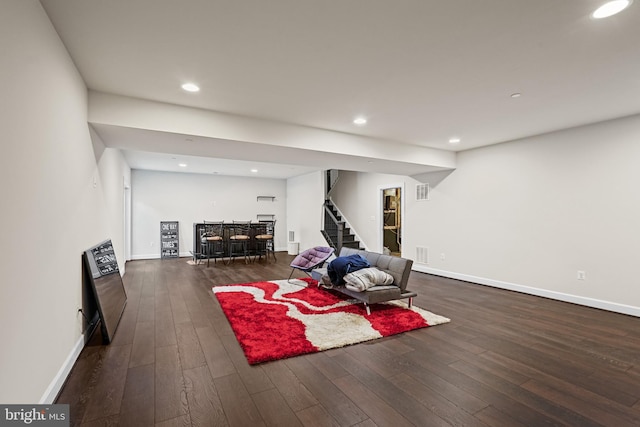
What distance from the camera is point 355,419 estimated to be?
1.97 meters

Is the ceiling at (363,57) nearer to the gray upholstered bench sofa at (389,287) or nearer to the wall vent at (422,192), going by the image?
the gray upholstered bench sofa at (389,287)

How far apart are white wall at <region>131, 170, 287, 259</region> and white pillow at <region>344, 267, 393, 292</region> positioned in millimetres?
6802

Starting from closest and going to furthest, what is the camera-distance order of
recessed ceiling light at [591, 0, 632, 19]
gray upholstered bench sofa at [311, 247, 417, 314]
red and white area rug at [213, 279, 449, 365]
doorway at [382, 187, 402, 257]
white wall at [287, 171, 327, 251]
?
1. recessed ceiling light at [591, 0, 632, 19]
2. red and white area rug at [213, 279, 449, 365]
3. gray upholstered bench sofa at [311, 247, 417, 314]
4. white wall at [287, 171, 327, 251]
5. doorway at [382, 187, 402, 257]

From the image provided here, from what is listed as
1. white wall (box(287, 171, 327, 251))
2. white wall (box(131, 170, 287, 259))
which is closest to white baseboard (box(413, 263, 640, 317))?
white wall (box(287, 171, 327, 251))

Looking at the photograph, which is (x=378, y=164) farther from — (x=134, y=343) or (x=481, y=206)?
(x=134, y=343)

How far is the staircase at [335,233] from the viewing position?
816cm

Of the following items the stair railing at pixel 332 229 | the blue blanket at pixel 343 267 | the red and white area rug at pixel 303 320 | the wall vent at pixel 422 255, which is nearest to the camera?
the red and white area rug at pixel 303 320

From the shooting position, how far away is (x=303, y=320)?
3705 millimetres

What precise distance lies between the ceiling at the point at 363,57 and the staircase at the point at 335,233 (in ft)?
14.8

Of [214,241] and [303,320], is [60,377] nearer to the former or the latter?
[303,320]

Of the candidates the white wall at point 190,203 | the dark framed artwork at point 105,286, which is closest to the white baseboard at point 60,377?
the dark framed artwork at point 105,286

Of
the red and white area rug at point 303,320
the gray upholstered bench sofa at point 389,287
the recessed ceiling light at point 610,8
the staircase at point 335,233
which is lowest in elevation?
the red and white area rug at point 303,320

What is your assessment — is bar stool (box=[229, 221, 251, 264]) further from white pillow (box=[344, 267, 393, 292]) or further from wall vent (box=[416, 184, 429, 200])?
white pillow (box=[344, 267, 393, 292])

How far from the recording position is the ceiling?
6.44 ft
